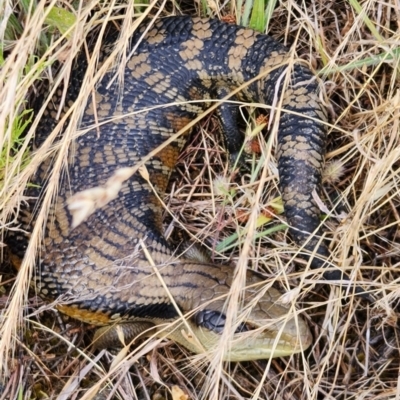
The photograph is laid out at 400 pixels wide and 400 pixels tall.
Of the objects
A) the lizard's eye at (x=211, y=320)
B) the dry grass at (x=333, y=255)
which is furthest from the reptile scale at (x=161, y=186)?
the dry grass at (x=333, y=255)

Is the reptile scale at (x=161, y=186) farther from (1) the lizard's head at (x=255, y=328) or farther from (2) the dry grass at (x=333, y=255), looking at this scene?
(2) the dry grass at (x=333, y=255)

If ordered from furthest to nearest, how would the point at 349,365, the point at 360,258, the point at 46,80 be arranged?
the point at 46,80
the point at 349,365
the point at 360,258

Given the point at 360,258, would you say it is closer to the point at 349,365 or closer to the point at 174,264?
the point at 349,365

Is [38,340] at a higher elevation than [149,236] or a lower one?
lower

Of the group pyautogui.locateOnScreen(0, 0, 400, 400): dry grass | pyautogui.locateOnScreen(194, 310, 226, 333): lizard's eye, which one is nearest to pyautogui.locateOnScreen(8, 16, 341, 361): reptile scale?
pyautogui.locateOnScreen(194, 310, 226, 333): lizard's eye

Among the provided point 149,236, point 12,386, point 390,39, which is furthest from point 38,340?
point 390,39

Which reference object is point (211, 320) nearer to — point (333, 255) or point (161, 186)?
point (333, 255)
